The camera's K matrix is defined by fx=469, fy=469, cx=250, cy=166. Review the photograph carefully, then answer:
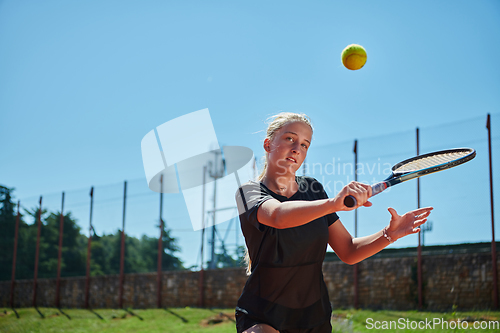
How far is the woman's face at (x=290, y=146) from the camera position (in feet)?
8.89

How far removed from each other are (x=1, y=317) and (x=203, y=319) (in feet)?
33.7

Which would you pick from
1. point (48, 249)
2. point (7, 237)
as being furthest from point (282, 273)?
point (7, 237)

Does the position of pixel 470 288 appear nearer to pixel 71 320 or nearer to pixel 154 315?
pixel 154 315

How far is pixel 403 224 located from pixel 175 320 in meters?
12.2

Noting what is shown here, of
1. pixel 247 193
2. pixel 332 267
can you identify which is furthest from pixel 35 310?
pixel 247 193

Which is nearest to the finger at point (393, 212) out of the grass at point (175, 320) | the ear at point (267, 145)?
the ear at point (267, 145)

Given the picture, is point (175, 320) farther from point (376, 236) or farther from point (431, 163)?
point (376, 236)

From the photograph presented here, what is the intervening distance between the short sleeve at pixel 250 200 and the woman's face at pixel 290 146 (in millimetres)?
203

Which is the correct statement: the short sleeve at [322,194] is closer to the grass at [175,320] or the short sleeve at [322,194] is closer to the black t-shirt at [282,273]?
the black t-shirt at [282,273]

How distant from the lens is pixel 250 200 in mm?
2529

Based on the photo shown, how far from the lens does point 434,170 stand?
299 centimetres

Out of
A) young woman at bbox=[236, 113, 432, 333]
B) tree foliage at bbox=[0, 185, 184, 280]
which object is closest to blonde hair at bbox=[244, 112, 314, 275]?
young woman at bbox=[236, 113, 432, 333]

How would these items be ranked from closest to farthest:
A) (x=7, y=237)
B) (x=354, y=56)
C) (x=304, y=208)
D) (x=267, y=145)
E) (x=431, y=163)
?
1. (x=304, y=208)
2. (x=267, y=145)
3. (x=431, y=163)
4. (x=354, y=56)
5. (x=7, y=237)

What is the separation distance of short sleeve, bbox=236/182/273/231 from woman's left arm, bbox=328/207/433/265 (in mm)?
591
